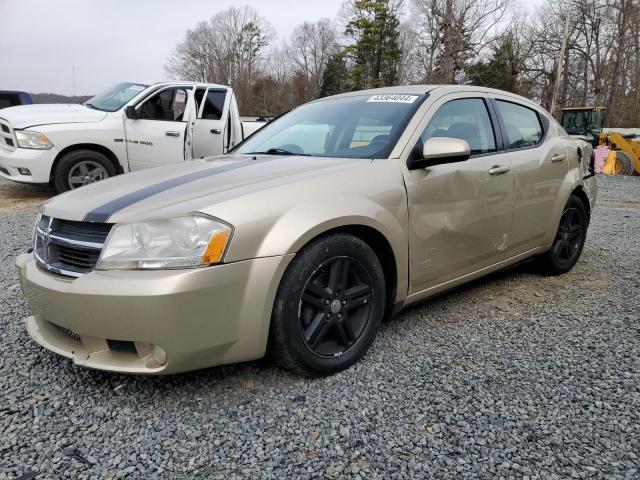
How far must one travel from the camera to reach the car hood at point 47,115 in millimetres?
6754

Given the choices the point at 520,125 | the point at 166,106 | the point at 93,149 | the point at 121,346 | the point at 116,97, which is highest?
the point at 116,97

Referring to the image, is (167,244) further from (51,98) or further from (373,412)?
(51,98)

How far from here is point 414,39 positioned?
43.7m

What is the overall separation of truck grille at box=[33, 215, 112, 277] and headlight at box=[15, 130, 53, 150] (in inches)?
199

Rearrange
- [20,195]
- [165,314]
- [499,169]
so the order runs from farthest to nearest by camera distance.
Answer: [20,195]
[499,169]
[165,314]

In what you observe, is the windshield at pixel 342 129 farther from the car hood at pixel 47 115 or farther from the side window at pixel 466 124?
the car hood at pixel 47 115

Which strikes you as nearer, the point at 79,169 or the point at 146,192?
the point at 146,192

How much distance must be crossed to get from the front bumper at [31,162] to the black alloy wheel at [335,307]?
5.86 metres

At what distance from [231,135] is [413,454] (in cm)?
709

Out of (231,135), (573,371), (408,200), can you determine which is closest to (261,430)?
(408,200)

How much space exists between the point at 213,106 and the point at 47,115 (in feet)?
7.87

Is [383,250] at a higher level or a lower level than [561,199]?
lower

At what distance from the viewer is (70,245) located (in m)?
2.18

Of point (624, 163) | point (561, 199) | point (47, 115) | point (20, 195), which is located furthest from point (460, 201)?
point (624, 163)
